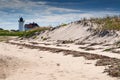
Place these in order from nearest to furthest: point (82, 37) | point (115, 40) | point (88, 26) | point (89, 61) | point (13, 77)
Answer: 1. point (13, 77)
2. point (89, 61)
3. point (115, 40)
4. point (82, 37)
5. point (88, 26)

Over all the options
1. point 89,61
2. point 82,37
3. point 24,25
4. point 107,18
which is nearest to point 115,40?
point 82,37

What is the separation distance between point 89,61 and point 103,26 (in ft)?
73.0

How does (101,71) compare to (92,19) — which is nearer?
(101,71)

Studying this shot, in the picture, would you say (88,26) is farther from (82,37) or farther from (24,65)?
(24,65)

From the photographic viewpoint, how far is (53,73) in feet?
55.7

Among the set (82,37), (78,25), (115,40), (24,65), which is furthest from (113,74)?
(78,25)

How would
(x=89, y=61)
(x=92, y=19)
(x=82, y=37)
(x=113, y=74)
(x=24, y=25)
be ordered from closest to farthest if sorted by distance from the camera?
(x=113, y=74) < (x=89, y=61) < (x=82, y=37) < (x=92, y=19) < (x=24, y=25)

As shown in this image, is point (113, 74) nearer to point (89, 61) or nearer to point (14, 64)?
point (89, 61)

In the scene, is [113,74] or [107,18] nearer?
[113,74]

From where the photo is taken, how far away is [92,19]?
161 ft

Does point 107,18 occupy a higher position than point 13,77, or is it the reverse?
point 107,18

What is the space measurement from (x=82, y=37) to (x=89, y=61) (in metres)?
20.7

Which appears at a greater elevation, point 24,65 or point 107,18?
point 107,18

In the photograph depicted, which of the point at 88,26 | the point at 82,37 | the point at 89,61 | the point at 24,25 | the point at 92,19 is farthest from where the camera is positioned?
the point at 24,25
